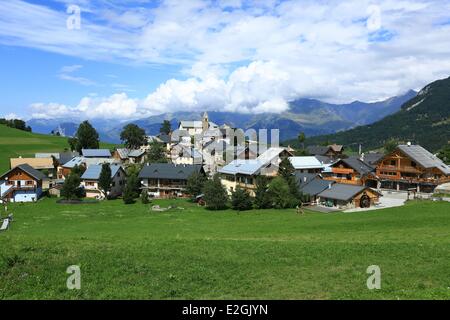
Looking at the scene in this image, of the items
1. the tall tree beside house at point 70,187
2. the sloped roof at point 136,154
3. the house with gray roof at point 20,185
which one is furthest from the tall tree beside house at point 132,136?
the tall tree beside house at point 70,187

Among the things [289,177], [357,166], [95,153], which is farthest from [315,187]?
[95,153]

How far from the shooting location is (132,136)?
132 m

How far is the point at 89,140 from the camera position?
414ft

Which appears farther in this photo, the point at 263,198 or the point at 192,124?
the point at 192,124

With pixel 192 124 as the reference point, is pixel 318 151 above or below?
below

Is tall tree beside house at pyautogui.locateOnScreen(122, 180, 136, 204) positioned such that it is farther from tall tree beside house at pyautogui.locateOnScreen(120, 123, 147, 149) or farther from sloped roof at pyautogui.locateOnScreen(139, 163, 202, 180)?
tall tree beside house at pyautogui.locateOnScreen(120, 123, 147, 149)

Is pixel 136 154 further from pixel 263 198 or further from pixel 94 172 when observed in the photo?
pixel 263 198

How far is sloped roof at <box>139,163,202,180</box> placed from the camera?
78000 mm

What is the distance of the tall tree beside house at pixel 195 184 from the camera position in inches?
2800

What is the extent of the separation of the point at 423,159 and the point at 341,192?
27786 mm
